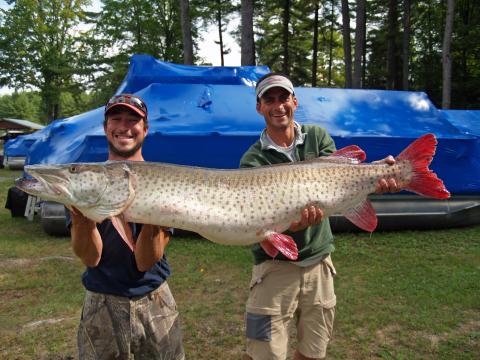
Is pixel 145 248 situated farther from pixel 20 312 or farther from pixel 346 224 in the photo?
pixel 346 224

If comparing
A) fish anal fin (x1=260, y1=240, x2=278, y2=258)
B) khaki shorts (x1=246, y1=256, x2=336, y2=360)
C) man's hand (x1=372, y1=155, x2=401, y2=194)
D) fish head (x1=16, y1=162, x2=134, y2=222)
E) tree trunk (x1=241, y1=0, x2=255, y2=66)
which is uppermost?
tree trunk (x1=241, y1=0, x2=255, y2=66)

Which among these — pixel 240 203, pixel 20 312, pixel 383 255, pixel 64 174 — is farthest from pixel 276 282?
pixel 383 255

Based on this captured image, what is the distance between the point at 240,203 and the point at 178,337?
3.17 ft

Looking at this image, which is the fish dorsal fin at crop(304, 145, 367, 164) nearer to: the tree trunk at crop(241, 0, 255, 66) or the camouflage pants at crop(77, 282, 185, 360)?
the camouflage pants at crop(77, 282, 185, 360)

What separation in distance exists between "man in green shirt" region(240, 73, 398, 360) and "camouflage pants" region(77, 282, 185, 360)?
66 centimetres

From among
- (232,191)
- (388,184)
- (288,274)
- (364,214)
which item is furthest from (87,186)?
(388,184)

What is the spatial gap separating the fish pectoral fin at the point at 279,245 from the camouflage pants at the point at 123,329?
0.79 metres

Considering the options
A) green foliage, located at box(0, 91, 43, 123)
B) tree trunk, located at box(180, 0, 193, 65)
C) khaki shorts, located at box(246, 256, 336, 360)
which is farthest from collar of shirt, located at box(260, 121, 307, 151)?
green foliage, located at box(0, 91, 43, 123)

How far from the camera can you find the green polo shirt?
2.86 m

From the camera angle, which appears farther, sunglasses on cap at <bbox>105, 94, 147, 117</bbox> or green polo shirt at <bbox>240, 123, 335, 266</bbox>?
green polo shirt at <bbox>240, 123, 335, 266</bbox>

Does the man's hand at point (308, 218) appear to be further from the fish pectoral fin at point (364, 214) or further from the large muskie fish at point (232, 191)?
the fish pectoral fin at point (364, 214)

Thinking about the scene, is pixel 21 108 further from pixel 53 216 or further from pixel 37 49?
pixel 53 216

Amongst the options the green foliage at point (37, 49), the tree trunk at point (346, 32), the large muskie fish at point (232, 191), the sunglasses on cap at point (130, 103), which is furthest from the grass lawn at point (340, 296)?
the green foliage at point (37, 49)

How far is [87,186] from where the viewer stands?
2303 mm
